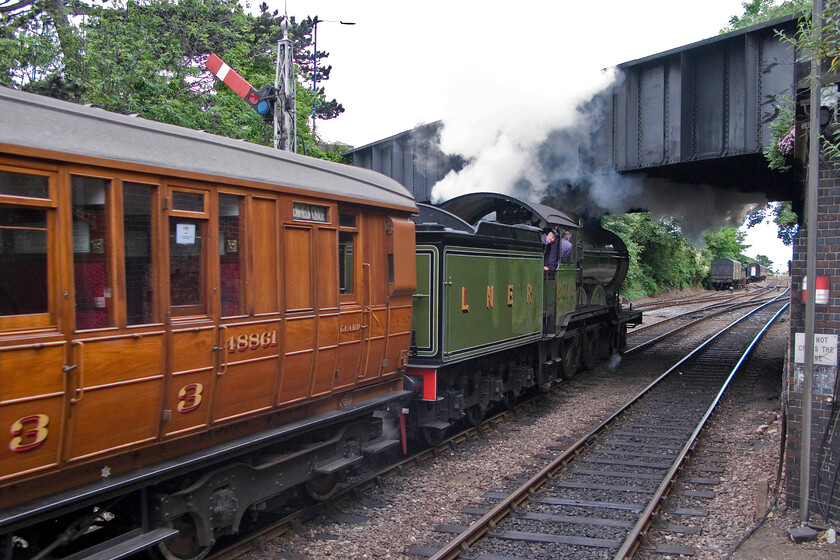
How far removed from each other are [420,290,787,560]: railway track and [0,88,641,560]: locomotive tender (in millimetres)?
1419

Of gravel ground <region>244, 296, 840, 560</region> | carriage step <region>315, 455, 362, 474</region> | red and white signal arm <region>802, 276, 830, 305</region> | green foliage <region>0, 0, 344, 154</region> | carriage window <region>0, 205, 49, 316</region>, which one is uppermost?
green foliage <region>0, 0, 344, 154</region>

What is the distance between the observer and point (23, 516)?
347 cm

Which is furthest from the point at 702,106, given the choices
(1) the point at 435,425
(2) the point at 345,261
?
(2) the point at 345,261

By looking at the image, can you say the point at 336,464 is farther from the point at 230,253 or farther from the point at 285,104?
the point at 285,104

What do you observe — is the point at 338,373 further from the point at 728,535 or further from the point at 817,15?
the point at 817,15

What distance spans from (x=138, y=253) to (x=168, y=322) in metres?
0.46

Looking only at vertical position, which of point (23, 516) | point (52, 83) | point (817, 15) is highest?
point (52, 83)

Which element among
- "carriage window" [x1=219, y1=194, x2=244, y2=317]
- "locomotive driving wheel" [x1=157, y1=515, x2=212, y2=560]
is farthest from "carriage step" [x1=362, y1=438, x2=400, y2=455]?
"carriage window" [x1=219, y1=194, x2=244, y2=317]

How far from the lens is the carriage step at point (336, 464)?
583 cm

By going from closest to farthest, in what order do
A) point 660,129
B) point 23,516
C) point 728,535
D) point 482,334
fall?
1. point 23,516
2. point 728,535
3. point 482,334
4. point 660,129

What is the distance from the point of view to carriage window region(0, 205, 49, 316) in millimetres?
3408

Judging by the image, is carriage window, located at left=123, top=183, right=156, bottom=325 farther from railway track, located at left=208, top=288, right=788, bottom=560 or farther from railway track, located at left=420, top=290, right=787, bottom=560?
Result: railway track, located at left=420, top=290, right=787, bottom=560

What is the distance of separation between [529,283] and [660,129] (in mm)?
5755

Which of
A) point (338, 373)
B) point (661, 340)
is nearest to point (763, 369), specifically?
point (661, 340)
